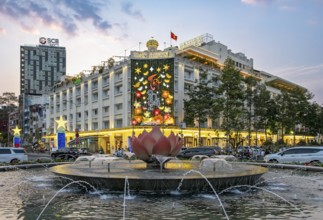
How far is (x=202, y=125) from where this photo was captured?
63031 mm

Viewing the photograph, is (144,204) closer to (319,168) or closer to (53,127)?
(319,168)

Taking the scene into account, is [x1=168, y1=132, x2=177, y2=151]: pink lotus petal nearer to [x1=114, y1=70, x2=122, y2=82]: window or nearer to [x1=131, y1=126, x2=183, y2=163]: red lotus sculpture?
[x1=131, y1=126, x2=183, y2=163]: red lotus sculpture

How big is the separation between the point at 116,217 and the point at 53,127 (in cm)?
8299

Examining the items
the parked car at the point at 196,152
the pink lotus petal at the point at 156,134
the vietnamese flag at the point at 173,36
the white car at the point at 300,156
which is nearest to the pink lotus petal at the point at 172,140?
the pink lotus petal at the point at 156,134

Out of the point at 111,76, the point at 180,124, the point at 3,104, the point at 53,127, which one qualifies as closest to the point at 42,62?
the point at 3,104

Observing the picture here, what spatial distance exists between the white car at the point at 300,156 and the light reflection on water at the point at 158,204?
45.5 feet

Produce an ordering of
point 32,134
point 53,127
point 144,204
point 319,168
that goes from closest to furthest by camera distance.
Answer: point 144,204
point 319,168
point 53,127
point 32,134

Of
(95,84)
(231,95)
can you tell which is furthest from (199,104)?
(95,84)

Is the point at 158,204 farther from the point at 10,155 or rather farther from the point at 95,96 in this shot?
the point at 95,96

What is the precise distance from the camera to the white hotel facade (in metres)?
58.5

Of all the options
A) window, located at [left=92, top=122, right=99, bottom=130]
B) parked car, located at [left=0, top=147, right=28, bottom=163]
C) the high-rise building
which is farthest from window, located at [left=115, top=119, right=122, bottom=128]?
Result: the high-rise building

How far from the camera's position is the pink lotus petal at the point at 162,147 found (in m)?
15.2

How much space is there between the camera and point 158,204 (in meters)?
10.8

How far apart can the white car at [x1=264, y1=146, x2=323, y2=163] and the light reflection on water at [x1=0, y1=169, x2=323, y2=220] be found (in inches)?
546
